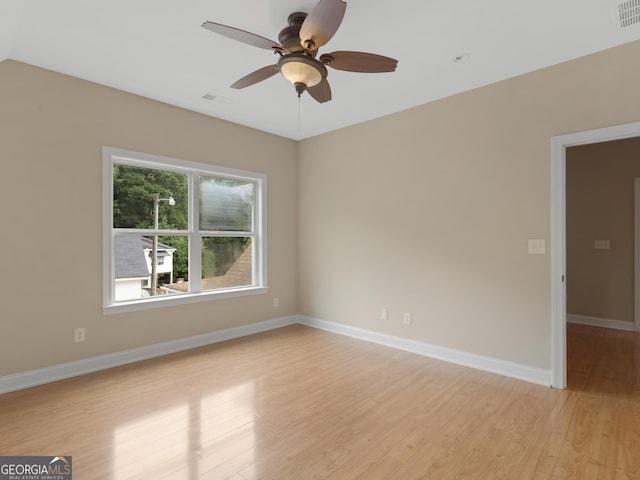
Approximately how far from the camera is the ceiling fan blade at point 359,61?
215 cm

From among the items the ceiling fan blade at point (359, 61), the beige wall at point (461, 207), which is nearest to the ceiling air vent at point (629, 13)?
the beige wall at point (461, 207)

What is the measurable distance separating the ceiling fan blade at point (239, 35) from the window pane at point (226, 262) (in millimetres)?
2701

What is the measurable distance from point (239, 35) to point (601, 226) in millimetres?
5411

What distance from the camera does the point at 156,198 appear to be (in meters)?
3.83

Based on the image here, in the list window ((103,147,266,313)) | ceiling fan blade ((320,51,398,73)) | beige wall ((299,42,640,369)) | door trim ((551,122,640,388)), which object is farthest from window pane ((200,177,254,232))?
door trim ((551,122,640,388))

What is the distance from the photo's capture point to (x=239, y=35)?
2039 millimetres

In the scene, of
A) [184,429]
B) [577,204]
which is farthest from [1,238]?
[577,204]

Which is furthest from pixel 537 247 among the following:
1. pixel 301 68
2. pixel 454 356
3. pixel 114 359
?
pixel 114 359

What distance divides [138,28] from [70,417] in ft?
9.36

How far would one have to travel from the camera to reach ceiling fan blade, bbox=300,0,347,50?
5.70ft

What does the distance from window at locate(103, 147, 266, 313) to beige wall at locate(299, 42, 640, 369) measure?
1.07m

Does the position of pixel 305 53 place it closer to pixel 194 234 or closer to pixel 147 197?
pixel 147 197
